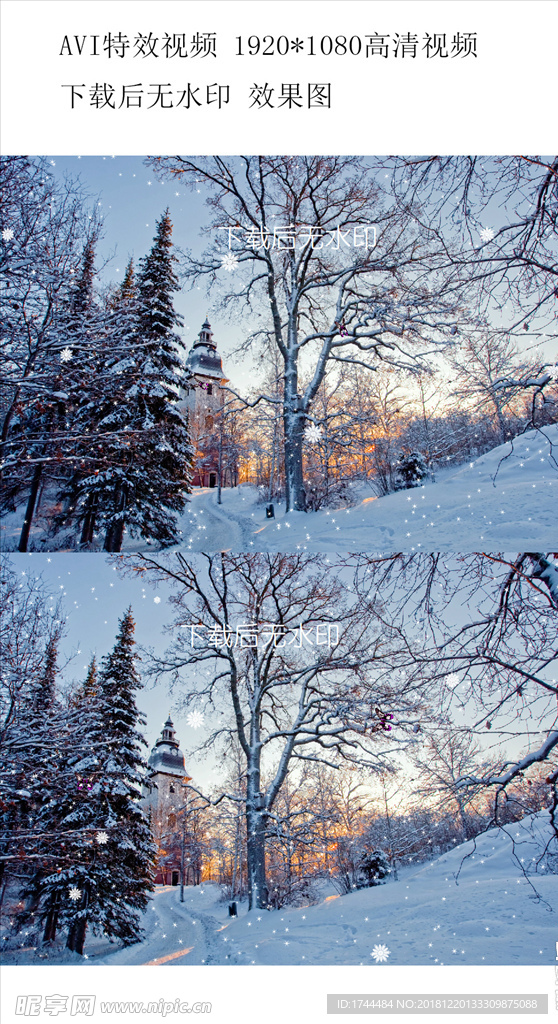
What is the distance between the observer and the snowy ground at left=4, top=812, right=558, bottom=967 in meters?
2.82

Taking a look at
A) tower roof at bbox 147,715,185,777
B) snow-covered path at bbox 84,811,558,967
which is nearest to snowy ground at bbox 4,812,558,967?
snow-covered path at bbox 84,811,558,967

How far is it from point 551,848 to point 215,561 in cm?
318

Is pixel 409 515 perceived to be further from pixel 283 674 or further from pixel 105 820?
pixel 105 820

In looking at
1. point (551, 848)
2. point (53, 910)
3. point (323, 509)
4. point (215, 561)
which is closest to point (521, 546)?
point (323, 509)

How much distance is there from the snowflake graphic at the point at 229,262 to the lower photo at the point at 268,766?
75.8 inches

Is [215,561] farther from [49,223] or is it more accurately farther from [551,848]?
[551,848]

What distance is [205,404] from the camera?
10.2ft

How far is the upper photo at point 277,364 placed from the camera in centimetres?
293

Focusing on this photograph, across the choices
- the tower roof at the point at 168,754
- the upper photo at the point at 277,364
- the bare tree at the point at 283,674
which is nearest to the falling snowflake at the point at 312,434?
the upper photo at the point at 277,364

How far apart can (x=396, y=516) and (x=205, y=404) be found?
1.36 meters

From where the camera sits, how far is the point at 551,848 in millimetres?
3582

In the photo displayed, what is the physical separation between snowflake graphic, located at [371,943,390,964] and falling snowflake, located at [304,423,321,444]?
295 centimetres

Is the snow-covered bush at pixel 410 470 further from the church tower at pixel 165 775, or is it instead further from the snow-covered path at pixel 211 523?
the church tower at pixel 165 775

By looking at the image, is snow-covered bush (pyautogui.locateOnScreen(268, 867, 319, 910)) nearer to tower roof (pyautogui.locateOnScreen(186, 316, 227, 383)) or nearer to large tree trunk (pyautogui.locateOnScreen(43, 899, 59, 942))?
large tree trunk (pyautogui.locateOnScreen(43, 899, 59, 942))
